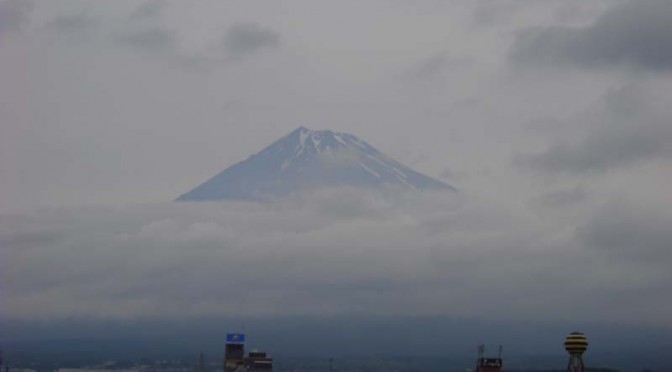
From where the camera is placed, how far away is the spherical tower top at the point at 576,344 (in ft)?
481

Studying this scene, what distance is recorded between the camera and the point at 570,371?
15138 centimetres

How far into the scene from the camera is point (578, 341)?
5822 inches

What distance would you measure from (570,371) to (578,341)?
491 cm

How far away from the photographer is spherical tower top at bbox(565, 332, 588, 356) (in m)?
147

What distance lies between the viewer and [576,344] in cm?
14700
